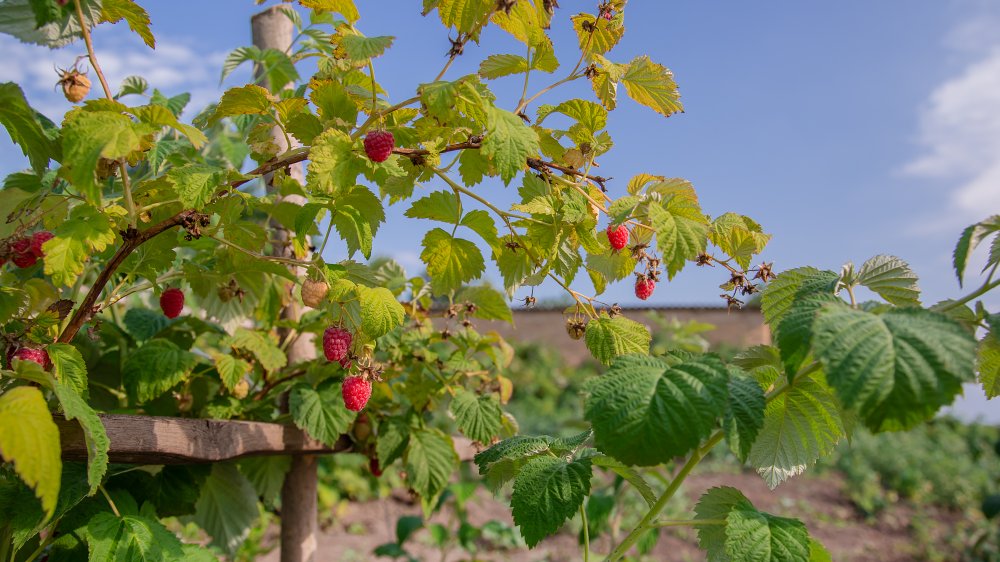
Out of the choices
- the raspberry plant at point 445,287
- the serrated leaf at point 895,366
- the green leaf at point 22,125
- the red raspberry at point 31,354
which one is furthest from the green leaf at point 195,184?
the serrated leaf at point 895,366

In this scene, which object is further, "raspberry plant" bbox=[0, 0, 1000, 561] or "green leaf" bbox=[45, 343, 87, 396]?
"green leaf" bbox=[45, 343, 87, 396]

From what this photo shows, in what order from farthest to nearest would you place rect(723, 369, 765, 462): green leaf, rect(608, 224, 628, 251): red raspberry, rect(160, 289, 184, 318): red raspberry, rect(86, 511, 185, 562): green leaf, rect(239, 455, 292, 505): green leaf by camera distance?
1. rect(239, 455, 292, 505): green leaf
2. rect(160, 289, 184, 318): red raspberry
3. rect(608, 224, 628, 251): red raspberry
4. rect(86, 511, 185, 562): green leaf
5. rect(723, 369, 765, 462): green leaf

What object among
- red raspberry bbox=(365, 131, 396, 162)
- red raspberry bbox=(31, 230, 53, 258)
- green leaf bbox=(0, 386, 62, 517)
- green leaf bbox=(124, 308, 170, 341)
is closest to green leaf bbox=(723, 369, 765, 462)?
red raspberry bbox=(365, 131, 396, 162)

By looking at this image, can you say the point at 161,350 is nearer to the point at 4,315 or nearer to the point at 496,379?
the point at 4,315

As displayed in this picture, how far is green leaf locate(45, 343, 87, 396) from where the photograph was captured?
995 mm

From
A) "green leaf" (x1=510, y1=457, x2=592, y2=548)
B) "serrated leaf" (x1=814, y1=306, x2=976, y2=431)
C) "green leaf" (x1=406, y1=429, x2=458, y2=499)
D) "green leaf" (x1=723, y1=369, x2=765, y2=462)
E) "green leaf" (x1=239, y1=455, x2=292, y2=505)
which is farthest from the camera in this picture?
"green leaf" (x1=239, y1=455, x2=292, y2=505)

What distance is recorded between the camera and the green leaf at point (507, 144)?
0.94 metres

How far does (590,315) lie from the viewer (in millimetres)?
1239

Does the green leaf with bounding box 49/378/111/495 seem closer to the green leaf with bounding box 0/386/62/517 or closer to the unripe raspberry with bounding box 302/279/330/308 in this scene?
the green leaf with bounding box 0/386/62/517

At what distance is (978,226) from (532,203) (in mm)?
569

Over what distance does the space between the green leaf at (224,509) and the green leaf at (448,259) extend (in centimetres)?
82

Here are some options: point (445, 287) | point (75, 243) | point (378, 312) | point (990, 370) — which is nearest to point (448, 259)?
point (445, 287)

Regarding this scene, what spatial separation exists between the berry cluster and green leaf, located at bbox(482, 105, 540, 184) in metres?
0.70

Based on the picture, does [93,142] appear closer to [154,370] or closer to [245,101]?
[245,101]
